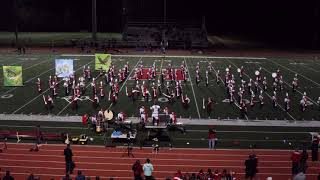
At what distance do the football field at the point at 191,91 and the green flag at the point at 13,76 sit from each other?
0.36 meters

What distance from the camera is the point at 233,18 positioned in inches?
2569

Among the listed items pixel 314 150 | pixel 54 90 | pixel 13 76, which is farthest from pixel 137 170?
pixel 13 76

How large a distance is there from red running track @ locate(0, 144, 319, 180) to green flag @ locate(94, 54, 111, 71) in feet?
42.0

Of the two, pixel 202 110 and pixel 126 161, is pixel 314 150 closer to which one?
pixel 126 161

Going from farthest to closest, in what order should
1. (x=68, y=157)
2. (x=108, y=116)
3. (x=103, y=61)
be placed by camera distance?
(x=103, y=61) → (x=108, y=116) → (x=68, y=157)

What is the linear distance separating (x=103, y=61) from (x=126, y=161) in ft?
48.3

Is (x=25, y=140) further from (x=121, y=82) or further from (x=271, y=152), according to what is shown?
(x=121, y=82)

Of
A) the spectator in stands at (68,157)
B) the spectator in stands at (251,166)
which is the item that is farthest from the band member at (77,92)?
the spectator in stands at (251,166)

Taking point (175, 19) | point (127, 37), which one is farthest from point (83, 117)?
point (175, 19)

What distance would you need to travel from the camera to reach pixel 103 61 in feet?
93.3

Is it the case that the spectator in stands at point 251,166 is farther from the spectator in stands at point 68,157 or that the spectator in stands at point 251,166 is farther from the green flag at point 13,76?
the green flag at point 13,76

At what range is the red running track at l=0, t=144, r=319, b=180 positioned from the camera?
1370 cm

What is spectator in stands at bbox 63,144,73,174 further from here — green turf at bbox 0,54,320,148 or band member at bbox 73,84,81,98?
band member at bbox 73,84,81,98

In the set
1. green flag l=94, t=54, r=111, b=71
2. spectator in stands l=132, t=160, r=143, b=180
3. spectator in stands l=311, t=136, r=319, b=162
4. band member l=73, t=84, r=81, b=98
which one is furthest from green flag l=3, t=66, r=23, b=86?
spectator in stands l=311, t=136, r=319, b=162
